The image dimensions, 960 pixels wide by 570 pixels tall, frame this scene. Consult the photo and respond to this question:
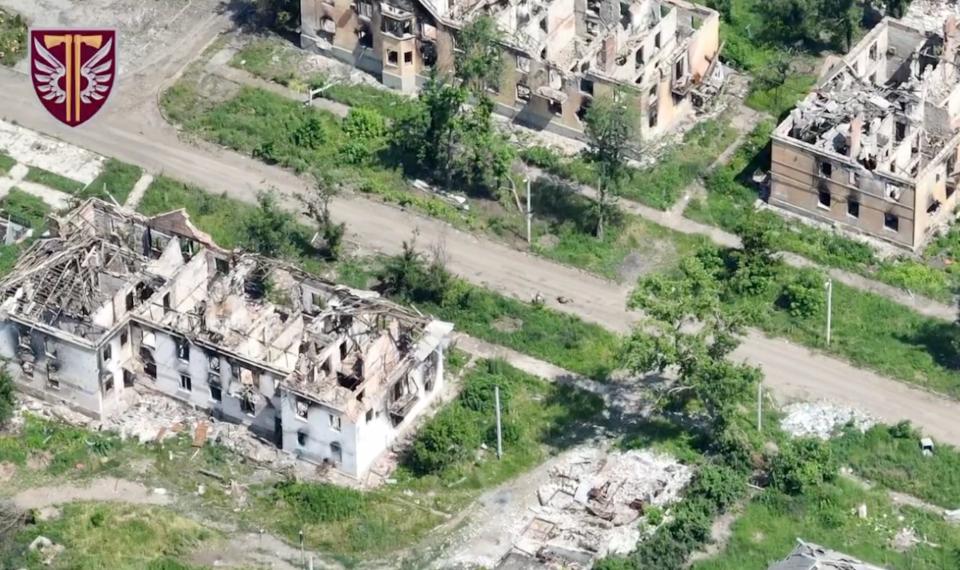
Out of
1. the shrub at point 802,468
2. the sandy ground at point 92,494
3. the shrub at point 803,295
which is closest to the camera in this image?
the shrub at point 802,468

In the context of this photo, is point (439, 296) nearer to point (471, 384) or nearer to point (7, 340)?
point (471, 384)

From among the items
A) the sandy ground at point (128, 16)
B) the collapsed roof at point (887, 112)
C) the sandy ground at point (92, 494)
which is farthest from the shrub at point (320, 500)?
the sandy ground at point (128, 16)

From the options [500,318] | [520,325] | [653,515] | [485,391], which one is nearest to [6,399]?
[485,391]

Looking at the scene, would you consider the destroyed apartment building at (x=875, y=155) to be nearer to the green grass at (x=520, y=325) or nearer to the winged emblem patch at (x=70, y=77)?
the green grass at (x=520, y=325)

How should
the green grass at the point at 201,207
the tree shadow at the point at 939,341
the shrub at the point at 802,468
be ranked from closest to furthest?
1. the shrub at the point at 802,468
2. the tree shadow at the point at 939,341
3. the green grass at the point at 201,207

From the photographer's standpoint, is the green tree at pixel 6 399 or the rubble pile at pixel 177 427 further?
the green tree at pixel 6 399

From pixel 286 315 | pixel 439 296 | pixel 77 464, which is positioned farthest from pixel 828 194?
pixel 77 464

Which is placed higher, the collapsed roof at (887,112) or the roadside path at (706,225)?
the collapsed roof at (887,112)
